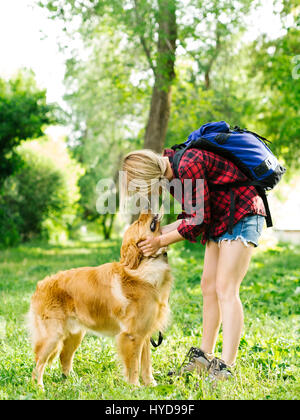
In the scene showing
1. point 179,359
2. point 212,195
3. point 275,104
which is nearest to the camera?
point 212,195

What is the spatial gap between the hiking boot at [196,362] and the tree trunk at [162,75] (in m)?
9.14

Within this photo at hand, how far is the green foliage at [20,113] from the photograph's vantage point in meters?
13.7

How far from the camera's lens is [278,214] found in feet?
76.0

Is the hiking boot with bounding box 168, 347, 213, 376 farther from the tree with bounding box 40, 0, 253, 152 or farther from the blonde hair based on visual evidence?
the tree with bounding box 40, 0, 253, 152

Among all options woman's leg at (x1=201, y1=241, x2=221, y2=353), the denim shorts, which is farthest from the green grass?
the denim shorts

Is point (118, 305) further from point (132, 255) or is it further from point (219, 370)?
point (219, 370)

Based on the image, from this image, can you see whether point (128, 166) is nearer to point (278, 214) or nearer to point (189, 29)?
→ point (189, 29)

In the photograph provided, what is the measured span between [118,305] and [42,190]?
69.2 feet

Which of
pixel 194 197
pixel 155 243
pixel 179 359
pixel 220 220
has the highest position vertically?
pixel 194 197

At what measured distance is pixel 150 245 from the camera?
3.53 m

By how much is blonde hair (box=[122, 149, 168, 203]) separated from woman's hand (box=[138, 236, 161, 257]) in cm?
37

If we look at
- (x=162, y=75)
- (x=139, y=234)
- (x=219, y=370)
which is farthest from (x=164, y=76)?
(x=219, y=370)

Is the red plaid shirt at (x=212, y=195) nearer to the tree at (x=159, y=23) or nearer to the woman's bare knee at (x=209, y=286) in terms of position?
the woman's bare knee at (x=209, y=286)

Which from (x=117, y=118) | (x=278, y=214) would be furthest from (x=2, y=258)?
(x=278, y=214)
